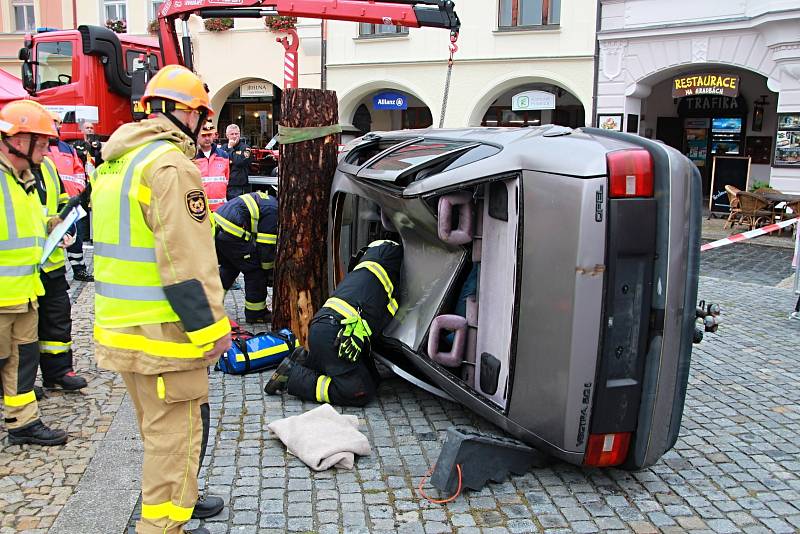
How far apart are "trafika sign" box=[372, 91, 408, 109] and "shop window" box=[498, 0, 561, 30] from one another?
12.5 feet

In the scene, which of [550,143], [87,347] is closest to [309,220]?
[87,347]

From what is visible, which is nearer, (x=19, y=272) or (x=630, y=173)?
(x=630, y=173)

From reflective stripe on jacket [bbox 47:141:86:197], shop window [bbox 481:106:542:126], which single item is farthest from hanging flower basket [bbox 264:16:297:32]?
reflective stripe on jacket [bbox 47:141:86:197]

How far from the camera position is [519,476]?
12.6 feet

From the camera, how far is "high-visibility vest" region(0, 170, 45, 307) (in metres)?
4.09

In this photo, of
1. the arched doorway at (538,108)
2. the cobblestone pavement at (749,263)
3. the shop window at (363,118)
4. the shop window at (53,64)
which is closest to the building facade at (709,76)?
the arched doorway at (538,108)

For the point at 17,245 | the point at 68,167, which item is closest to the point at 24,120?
the point at 17,245

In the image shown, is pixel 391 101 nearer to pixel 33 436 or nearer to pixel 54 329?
pixel 54 329

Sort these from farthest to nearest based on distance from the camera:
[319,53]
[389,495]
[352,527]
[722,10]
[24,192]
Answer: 1. [319,53]
2. [722,10]
3. [24,192]
4. [389,495]
5. [352,527]

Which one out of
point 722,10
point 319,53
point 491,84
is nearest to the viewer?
point 722,10

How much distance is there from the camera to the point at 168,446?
2.91 m

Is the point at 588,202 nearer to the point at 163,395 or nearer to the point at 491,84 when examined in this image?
the point at 163,395

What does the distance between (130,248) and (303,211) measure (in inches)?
128

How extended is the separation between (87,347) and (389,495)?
11.5ft
